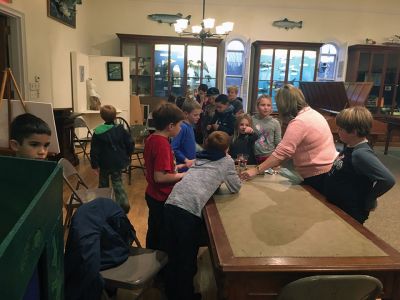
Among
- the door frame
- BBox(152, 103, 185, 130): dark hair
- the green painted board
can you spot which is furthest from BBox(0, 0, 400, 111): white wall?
the green painted board

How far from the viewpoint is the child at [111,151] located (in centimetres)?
313

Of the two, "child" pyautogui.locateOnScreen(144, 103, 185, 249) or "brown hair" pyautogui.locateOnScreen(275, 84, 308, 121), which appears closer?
"child" pyautogui.locateOnScreen(144, 103, 185, 249)

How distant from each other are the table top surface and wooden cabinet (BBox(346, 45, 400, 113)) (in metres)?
6.53

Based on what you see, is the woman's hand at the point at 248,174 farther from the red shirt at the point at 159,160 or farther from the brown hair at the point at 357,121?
the brown hair at the point at 357,121

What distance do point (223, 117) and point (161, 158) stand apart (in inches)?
80.4

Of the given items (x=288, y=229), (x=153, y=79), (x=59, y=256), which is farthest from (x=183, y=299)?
(x=153, y=79)

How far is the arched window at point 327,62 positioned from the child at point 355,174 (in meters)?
6.44

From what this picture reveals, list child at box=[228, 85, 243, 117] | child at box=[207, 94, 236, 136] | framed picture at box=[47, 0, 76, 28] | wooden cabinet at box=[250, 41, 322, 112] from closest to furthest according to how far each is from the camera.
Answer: child at box=[207, 94, 236, 136] → child at box=[228, 85, 243, 117] → framed picture at box=[47, 0, 76, 28] → wooden cabinet at box=[250, 41, 322, 112]

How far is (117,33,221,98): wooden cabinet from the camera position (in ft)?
23.6

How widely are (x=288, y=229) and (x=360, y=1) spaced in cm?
769

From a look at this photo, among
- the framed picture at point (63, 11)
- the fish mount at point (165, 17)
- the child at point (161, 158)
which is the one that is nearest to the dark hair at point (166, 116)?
the child at point (161, 158)

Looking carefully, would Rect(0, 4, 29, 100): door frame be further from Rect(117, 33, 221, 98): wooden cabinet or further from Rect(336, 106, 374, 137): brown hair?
Rect(336, 106, 374, 137): brown hair

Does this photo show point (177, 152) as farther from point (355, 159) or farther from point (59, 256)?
point (59, 256)

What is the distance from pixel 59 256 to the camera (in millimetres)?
783
